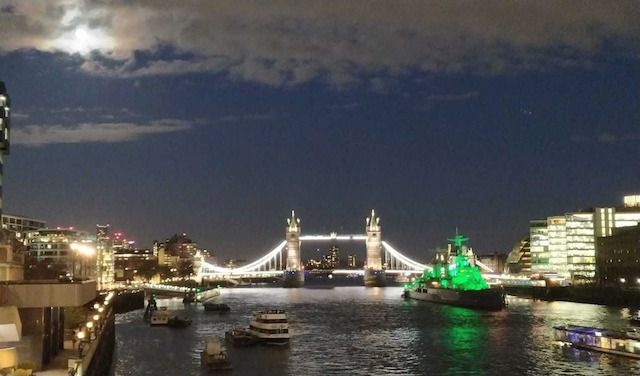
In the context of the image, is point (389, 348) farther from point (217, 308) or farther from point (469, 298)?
point (469, 298)

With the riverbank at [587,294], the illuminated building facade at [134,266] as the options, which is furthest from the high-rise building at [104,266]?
the riverbank at [587,294]

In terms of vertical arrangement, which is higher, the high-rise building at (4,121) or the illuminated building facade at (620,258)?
the high-rise building at (4,121)

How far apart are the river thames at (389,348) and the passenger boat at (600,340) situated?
2.12ft

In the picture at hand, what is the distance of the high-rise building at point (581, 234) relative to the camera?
12456 centimetres

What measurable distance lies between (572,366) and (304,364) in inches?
480

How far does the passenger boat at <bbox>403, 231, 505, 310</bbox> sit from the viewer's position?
80.1m

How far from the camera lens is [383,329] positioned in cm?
5450

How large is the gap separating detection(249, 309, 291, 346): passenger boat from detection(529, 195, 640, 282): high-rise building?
270 ft

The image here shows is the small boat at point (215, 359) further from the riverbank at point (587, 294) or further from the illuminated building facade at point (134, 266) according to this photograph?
the illuminated building facade at point (134, 266)

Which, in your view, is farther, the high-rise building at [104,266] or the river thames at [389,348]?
the high-rise building at [104,266]

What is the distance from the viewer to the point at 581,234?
129 m

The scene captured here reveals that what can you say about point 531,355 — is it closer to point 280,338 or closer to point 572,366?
point 572,366

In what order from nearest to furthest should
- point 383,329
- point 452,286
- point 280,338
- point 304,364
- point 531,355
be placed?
point 304,364 → point 531,355 → point 280,338 → point 383,329 → point 452,286

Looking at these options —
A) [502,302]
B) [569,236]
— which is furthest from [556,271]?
[502,302]
